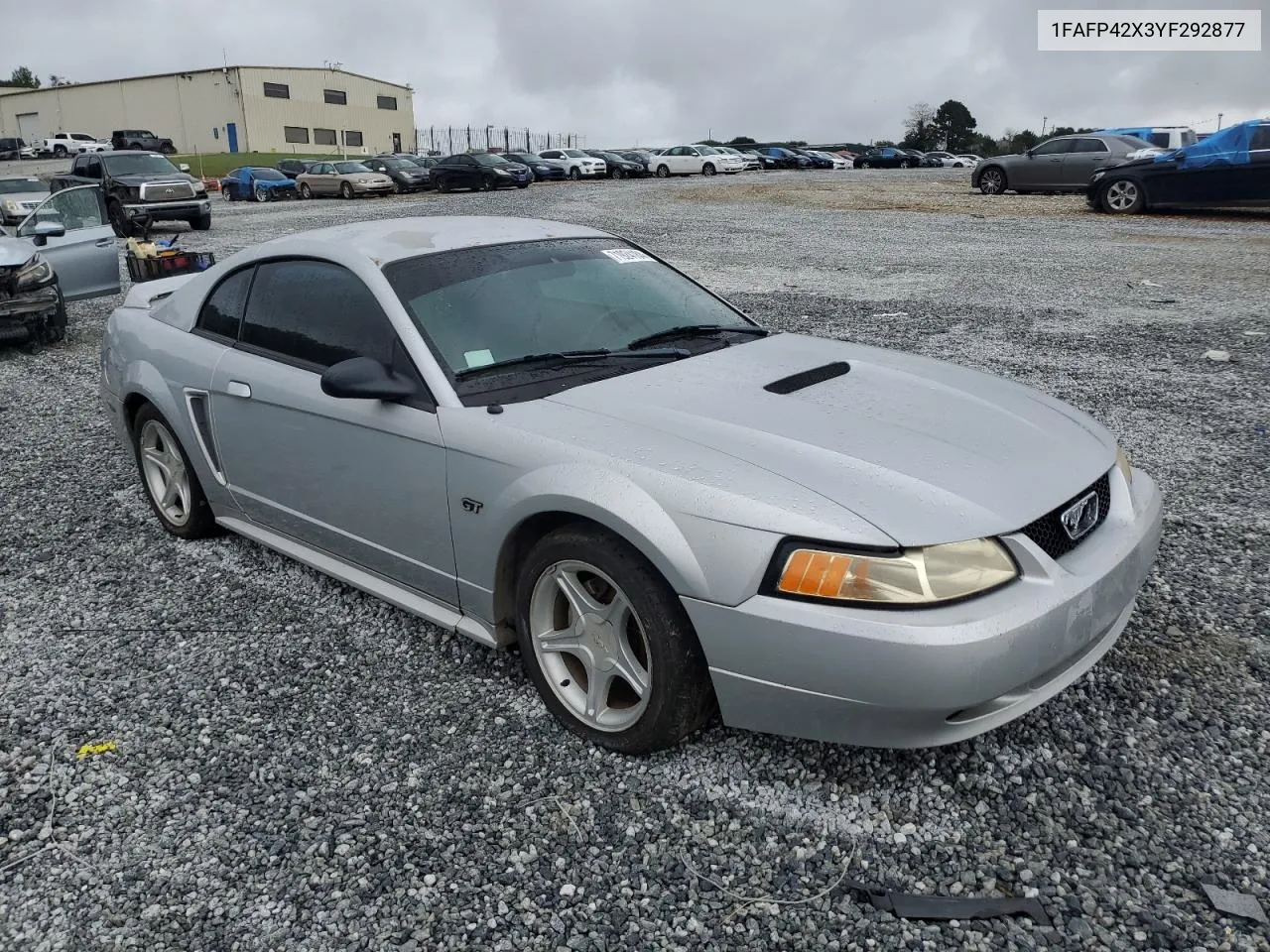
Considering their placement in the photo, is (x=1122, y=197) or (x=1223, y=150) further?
(x=1122, y=197)

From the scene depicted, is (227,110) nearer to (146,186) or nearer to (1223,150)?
(146,186)

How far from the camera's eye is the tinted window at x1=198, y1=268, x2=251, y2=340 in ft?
13.2

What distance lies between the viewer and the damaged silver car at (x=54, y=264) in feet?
28.9

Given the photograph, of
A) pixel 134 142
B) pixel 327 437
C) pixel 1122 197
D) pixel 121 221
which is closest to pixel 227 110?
pixel 134 142

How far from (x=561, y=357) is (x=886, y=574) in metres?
1.44

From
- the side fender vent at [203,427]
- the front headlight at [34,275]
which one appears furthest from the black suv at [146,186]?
the side fender vent at [203,427]

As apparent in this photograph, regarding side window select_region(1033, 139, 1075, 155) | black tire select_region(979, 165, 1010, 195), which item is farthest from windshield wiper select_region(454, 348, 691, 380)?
black tire select_region(979, 165, 1010, 195)

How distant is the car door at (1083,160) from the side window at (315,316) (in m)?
21.3

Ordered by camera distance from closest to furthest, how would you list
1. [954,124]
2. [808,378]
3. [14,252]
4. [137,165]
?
[808,378]
[14,252]
[137,165]
[954,124]

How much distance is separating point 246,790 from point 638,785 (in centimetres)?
112

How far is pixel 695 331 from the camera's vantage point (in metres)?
3.74

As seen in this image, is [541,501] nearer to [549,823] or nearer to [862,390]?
[549,823]

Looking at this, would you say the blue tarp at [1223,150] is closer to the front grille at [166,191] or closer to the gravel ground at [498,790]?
the gravel ground at [498,790]

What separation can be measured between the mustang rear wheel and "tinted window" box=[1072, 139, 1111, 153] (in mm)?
3823
